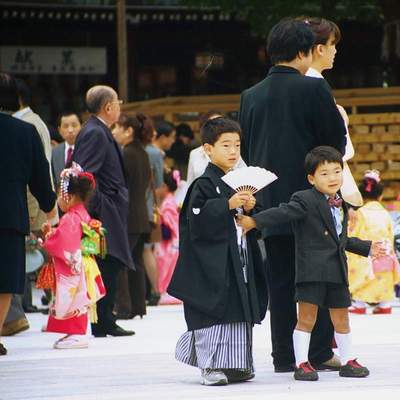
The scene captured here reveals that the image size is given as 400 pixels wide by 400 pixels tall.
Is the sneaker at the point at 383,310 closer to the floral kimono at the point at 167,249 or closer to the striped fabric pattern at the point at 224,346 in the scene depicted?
the floral kimono at the point at 167,249

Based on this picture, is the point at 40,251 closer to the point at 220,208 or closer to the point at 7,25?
the point at 220,208

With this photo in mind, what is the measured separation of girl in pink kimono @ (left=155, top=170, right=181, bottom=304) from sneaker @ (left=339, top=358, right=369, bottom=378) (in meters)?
6.94

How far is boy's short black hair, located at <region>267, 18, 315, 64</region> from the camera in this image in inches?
306

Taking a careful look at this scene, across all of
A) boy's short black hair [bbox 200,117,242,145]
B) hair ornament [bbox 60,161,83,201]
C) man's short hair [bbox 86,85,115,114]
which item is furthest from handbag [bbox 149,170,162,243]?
boy's short black hair [bbox 200,117,242,145]

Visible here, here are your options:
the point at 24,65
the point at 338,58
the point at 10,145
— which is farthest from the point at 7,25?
the point at 10,145

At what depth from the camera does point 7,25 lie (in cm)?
2761

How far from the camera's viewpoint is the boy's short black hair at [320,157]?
7488 mm

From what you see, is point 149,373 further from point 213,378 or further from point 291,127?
point 291,127

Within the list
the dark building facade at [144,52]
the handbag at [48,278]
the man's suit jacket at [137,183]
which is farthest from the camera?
the dark building facade at [144,52]

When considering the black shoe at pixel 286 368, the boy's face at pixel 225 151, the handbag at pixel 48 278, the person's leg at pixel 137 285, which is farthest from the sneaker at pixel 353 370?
the person's leg at pixel 137 285

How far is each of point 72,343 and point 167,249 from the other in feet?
15.8

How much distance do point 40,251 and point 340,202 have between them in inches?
237

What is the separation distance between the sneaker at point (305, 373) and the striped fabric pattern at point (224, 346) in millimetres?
259

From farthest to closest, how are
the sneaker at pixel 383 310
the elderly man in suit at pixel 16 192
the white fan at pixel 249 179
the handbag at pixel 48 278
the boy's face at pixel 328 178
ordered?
the sneaker at pixel 383 310
the handbag at pixel 48 278
the elderly man in suit at pixel 16 192
the boy's face at pixel 328 178
the white fan at pixel 249 179
